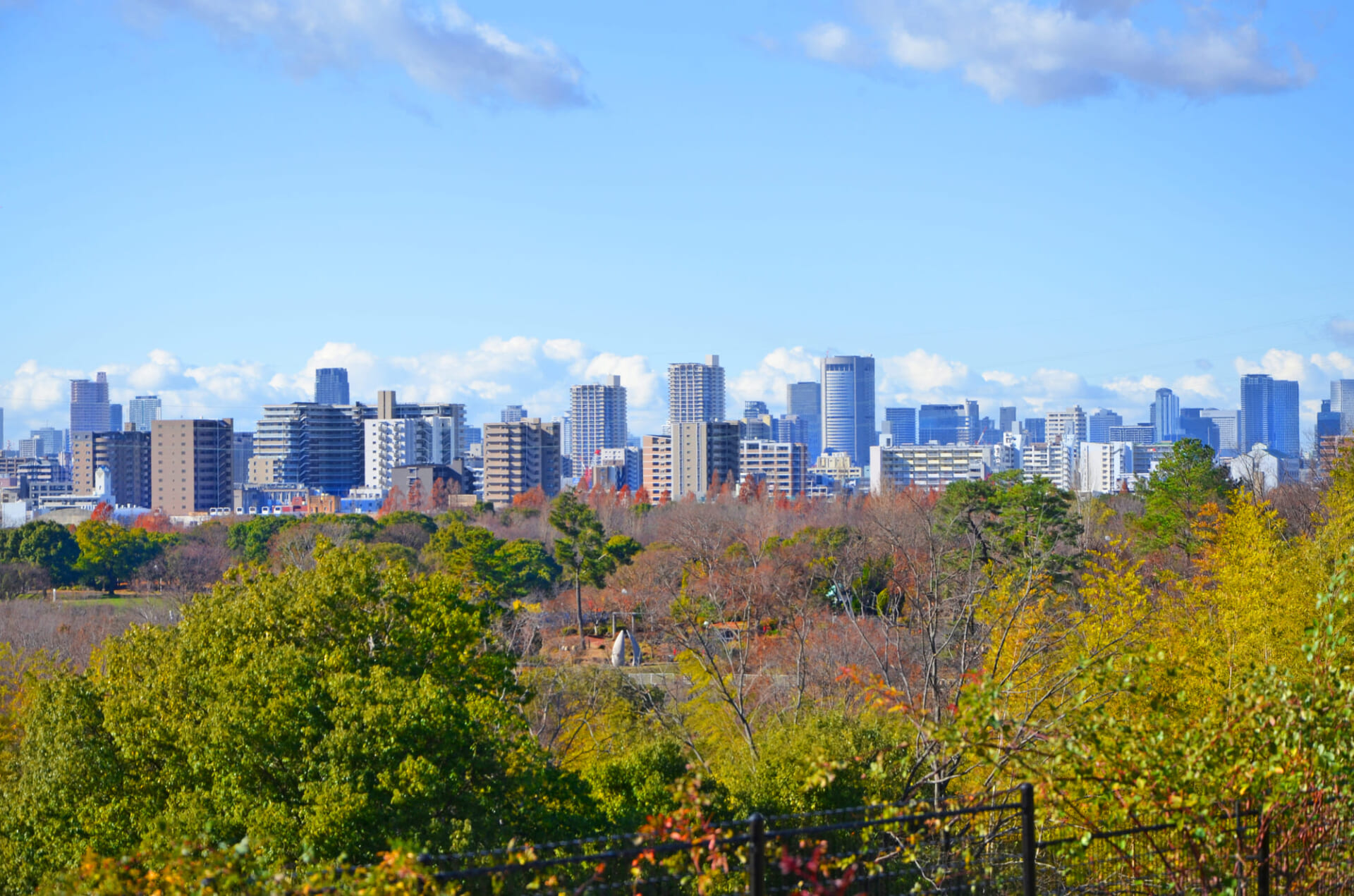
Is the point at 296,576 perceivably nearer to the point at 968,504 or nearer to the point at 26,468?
the point at 968,504

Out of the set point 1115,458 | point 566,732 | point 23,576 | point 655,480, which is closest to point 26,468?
point 655,480

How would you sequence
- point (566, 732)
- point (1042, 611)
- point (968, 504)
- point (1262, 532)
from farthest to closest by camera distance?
point (968, 504) → point (566, 732) → point (1042, 611) → point (1262, 532)

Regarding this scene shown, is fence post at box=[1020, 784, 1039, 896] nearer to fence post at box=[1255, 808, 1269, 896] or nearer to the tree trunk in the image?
fence post at box=[1255, 808, 1269, 896]

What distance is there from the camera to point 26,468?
592 feet

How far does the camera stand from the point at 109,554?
5644cm

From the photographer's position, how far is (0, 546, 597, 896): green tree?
1176 cm

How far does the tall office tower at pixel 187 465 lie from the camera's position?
130750 millimetres

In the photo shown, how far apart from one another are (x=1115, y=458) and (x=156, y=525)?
156 meters

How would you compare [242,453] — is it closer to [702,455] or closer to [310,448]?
[310,448]

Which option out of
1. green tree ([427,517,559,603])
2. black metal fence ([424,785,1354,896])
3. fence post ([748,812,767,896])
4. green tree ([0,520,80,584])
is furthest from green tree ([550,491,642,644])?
fence post ([748,812,767,896])

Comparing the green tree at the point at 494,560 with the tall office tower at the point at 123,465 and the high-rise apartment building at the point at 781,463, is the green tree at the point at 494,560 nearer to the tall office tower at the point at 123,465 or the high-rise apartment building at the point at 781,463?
the high-rise apartment building at the point at 781,463

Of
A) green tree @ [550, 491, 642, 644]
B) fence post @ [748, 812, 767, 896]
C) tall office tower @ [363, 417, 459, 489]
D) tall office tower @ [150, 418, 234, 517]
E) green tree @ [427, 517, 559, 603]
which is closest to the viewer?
fence post @ [748, 812, 767, 896]

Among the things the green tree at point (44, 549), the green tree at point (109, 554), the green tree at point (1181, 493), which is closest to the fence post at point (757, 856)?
the green tree at point (1181, 493)

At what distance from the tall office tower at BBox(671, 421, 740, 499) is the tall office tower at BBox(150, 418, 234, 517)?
4950 cm
